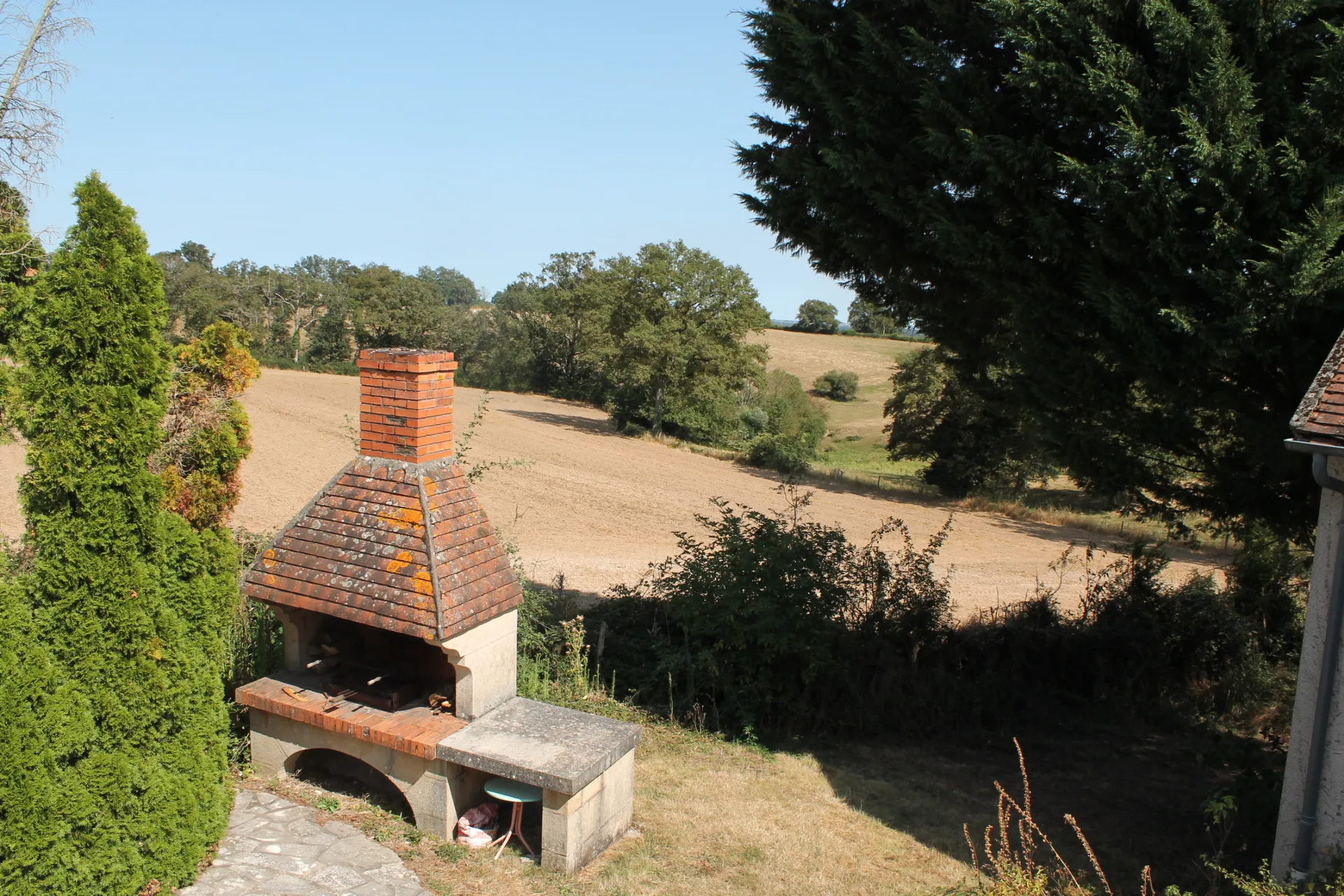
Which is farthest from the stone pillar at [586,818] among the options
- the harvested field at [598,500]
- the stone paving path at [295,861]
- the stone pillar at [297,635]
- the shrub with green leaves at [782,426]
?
the shrub with green leaves at [782,426]

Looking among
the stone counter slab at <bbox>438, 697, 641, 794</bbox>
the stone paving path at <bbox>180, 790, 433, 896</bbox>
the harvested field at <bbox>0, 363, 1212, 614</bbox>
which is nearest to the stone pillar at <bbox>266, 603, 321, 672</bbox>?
the stone paving path at <bbox>180, 790, 433, 896</bbox>

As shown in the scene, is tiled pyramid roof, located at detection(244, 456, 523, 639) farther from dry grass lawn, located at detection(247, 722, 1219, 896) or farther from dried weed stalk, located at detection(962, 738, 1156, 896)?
dried weed stalk, located at detection(962, 738, 1156, 896)

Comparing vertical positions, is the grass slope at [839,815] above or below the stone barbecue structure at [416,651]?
below

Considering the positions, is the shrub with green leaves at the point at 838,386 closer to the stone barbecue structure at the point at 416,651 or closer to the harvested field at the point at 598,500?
the harvested field at the point at 598,500

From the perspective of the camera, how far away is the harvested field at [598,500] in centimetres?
1886

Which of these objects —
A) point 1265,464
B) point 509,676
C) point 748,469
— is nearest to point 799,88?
point 1265,464

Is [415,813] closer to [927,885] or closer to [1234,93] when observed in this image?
[927,885]

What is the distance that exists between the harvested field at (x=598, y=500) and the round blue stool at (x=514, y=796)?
6.63m

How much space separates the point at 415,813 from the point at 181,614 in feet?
7.10

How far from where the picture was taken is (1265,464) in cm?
713

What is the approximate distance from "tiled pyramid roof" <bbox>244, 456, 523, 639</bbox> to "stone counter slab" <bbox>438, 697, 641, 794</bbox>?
0.79m

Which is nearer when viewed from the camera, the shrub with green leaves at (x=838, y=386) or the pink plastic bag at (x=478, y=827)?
the pink plastic bag at (x=478, y=827)

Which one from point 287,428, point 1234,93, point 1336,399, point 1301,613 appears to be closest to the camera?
point 1336,399

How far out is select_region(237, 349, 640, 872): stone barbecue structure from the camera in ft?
20.5
